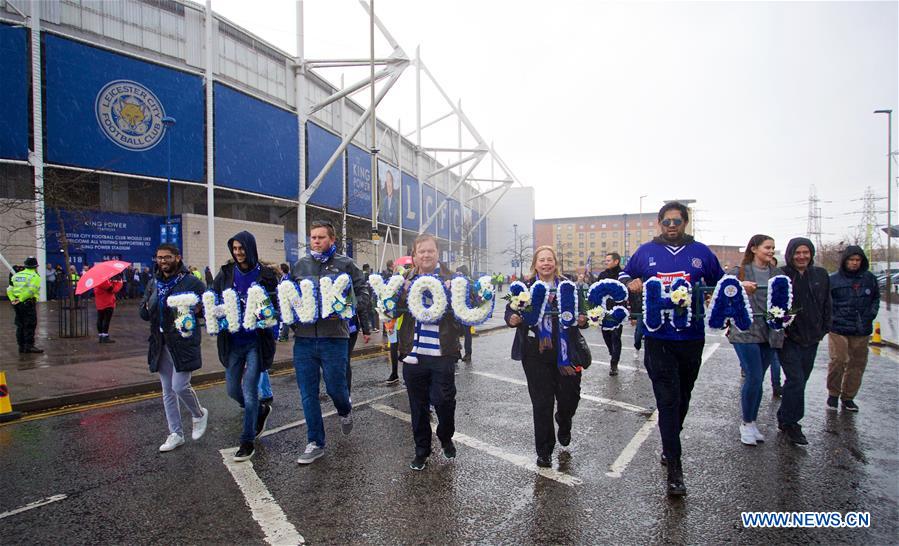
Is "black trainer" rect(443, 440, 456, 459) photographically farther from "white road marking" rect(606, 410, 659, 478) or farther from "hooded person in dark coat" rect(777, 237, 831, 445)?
"hooded person in dark coat" rect(777, 237, 831, 445)

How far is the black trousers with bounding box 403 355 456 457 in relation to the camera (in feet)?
14.5

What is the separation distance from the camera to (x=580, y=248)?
391 ft

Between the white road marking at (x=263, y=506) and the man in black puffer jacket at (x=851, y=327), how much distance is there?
21.5 feet

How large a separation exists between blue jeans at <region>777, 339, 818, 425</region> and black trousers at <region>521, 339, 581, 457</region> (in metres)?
2.34

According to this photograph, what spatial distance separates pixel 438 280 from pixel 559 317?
3.68ft

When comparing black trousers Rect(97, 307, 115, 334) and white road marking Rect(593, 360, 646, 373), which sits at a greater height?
black trousers Rect(97, 307, 115, 334)

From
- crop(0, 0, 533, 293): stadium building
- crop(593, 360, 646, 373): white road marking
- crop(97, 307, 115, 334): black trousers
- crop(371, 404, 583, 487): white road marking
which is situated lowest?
crop(593, 360, 646, 373): white road marking

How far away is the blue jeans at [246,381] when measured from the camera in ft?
15.5

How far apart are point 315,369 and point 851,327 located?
6.38 m

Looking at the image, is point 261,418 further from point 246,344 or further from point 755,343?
point 755,343

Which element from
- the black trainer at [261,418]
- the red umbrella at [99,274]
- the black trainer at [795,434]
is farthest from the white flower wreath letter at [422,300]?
the red umbrella at [99,274]

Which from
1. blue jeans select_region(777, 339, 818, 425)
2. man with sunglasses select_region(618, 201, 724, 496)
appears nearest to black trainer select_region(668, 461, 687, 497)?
man with sunglasses select_region(618, 201, 724, 496)

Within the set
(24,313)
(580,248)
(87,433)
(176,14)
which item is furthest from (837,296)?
(580,248)

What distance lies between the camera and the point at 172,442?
499 centimetres
